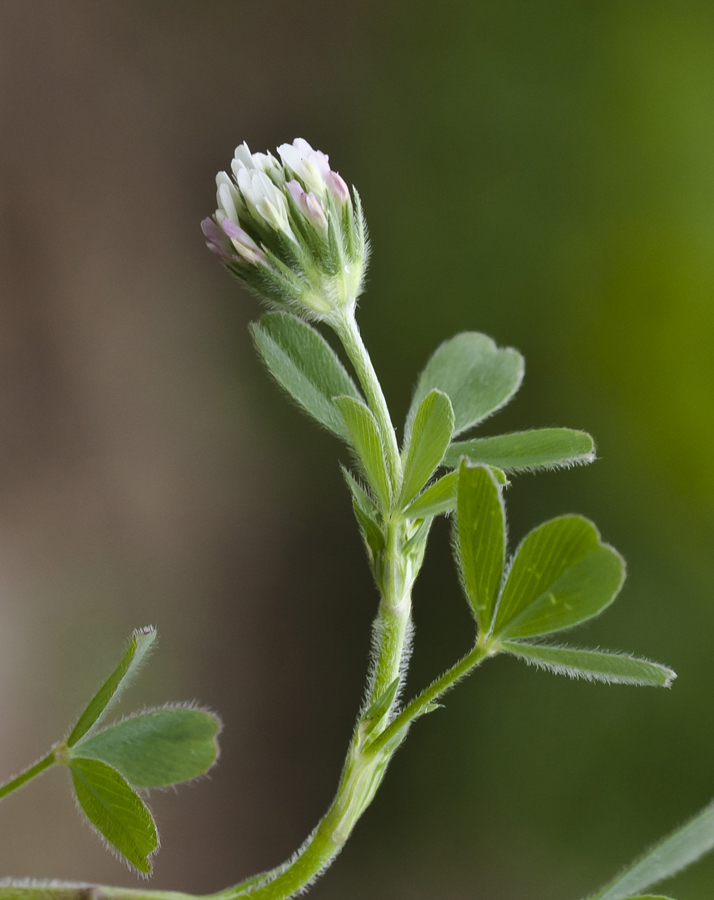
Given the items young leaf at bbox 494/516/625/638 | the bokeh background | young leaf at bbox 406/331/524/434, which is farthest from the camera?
the bokeh background

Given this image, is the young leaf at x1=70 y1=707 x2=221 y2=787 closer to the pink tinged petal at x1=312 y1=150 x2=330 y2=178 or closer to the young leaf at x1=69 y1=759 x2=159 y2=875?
the young leaf at x1=69 y1=759 x2=159 y2=875

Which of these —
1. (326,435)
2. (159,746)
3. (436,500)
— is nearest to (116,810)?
(159,746)

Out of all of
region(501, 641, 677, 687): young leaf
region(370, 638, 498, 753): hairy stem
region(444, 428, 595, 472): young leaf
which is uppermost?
region(444, 428, 595, 472): young leaf

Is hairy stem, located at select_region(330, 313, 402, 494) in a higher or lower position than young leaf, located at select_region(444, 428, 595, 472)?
higher

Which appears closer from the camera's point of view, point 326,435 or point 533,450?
point 533,450

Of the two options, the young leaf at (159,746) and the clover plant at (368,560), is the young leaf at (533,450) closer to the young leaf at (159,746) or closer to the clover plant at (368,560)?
the clover plant at (368,560)

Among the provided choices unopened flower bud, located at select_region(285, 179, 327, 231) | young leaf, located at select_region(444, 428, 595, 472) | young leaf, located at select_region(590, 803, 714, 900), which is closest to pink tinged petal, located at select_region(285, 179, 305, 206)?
unopened flower bud, located at select_region(285, 179, 327, 231)

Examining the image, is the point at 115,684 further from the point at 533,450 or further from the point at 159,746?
the point at 533,450
